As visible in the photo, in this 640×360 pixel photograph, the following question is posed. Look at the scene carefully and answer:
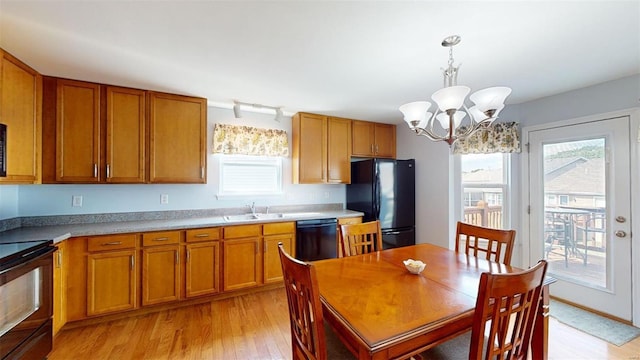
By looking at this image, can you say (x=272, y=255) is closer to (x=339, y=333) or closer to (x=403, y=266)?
(x=403, y=266)

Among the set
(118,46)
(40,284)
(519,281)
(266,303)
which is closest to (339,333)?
(519,281)

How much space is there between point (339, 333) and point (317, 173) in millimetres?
2629

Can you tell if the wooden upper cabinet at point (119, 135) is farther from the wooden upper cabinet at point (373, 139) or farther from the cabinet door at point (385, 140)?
the cabinet door at point (385, 140)

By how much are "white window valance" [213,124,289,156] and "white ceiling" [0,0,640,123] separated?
2.39 ft

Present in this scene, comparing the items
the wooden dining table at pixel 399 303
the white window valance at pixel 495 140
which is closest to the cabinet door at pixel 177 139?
the wooden dining table at pixel 399 303

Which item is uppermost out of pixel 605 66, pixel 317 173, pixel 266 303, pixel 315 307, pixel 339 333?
pixel 605 66

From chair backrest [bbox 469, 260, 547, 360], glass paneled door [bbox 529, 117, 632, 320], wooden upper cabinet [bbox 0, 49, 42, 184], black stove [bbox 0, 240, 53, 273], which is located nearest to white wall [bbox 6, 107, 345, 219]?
wooden upper cabinet [bbox 0, 49, 42, 184]

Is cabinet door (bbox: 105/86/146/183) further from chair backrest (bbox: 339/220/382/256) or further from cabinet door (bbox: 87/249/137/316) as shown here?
chair backrest (bbox: 339/220/382/256)

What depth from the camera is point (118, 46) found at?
1.82 metres

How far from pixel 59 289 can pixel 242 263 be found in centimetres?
151

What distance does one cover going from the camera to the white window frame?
132 inches

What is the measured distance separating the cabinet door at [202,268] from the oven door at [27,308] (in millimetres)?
989

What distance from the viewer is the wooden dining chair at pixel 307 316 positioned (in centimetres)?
105

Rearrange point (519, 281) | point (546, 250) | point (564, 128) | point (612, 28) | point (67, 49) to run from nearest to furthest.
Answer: point (519, 281) → point (612, 28) → point (67, 49) → point (564, 128) → point (546, 250)
